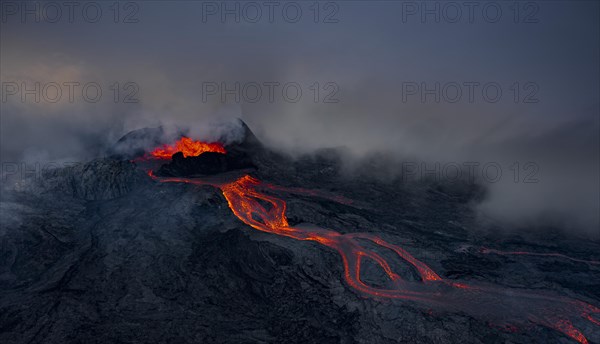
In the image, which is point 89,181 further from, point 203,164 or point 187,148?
point 187,148

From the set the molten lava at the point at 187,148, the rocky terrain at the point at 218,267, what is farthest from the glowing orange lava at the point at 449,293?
the molten lava at the point at 187,148

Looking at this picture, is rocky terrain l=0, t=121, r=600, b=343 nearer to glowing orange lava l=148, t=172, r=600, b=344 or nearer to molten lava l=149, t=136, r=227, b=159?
glowing orange lava l=148, t=172, r=600, b=344

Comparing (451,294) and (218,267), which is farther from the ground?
(218,267)

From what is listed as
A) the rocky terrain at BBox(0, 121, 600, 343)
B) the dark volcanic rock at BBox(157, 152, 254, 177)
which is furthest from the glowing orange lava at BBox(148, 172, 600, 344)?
the dark volcanic rock at BBox(157, 152, 254, 177)

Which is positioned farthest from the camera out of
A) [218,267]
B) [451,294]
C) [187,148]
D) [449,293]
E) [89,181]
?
[187,148]

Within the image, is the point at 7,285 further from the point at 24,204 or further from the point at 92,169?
the point at 92,169

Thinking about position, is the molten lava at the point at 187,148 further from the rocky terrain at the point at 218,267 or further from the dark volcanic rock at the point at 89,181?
the dark volcanic rock at the point at 89,181

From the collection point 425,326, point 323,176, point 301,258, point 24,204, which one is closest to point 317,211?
point 301,258

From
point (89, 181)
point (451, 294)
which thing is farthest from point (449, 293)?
point (89, 181)
